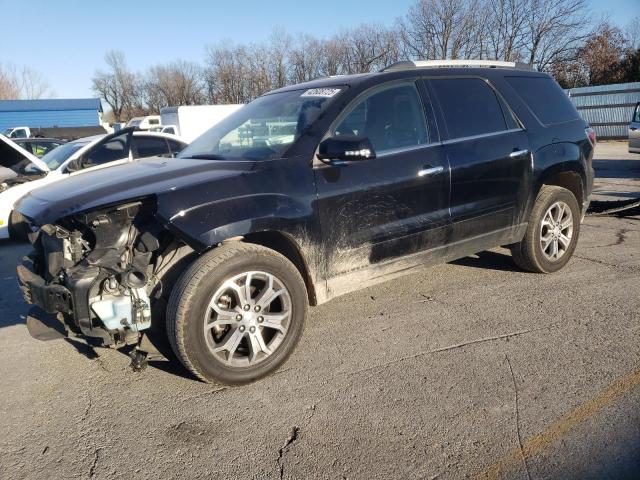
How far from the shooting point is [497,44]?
38844 millimetres

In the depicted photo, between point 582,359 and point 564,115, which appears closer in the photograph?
point 582,359

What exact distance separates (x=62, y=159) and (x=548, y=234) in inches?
289

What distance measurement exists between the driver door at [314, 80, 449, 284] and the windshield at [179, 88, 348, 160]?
26 centimetres

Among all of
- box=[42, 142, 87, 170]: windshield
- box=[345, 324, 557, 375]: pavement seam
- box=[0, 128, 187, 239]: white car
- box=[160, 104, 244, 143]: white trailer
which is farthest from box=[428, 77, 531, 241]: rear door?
box=[160, 104, 244, 143]: white trailer

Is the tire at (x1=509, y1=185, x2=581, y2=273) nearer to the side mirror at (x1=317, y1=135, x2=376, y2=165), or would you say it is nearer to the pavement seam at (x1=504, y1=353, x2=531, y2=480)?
the pavement seam at (x1=504, y1=353, x2=531, y2=480)

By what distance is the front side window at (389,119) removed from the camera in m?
3.59

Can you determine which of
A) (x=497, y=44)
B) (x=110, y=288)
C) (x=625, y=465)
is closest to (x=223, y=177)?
(x=110, y=288)

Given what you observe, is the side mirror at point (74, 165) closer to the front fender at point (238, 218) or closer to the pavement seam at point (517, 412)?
the front fender at point (238, 218)

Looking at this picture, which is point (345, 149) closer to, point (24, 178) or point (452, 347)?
point (452, 347)

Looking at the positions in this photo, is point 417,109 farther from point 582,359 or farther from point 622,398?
point 622,398

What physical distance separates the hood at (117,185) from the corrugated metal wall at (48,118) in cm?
4005

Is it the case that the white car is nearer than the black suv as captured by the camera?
No

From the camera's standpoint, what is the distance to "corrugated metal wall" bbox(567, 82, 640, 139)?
2398 cm

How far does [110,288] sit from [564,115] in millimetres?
4387
